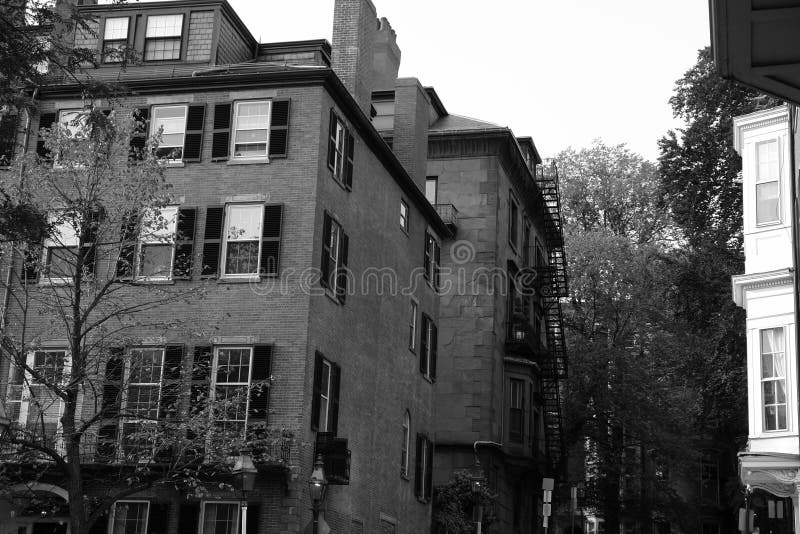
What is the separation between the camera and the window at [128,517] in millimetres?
26656

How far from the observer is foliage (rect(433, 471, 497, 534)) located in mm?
37344

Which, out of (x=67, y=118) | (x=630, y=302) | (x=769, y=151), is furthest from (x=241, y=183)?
(x=630, y=302)

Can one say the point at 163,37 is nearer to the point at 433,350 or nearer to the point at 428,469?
the point at 433,350

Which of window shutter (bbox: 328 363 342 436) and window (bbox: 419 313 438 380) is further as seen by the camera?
window (bbox: 419 313 438 380)

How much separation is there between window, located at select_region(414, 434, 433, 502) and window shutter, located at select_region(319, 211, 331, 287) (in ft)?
31.8

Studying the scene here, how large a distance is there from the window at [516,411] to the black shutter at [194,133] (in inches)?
805

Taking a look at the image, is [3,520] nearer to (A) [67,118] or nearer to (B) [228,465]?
(B) [228,465]

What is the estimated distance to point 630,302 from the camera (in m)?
51.4

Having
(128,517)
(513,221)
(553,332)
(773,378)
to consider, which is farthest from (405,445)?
(513,221)

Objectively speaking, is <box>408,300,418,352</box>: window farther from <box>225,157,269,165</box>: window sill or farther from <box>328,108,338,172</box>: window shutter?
<box>225,157,269,165</box>: window sill

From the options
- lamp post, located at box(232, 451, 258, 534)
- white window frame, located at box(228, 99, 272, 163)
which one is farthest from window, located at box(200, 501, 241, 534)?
white window frame, located at box(228, 99, 272, 163)

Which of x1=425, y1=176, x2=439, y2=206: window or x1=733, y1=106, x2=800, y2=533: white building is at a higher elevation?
x1=425, y1=176, x2=439, y2=206: window

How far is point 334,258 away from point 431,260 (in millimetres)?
10045

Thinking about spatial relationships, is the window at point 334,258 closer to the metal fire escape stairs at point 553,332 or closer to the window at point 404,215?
the window at point 404,215
